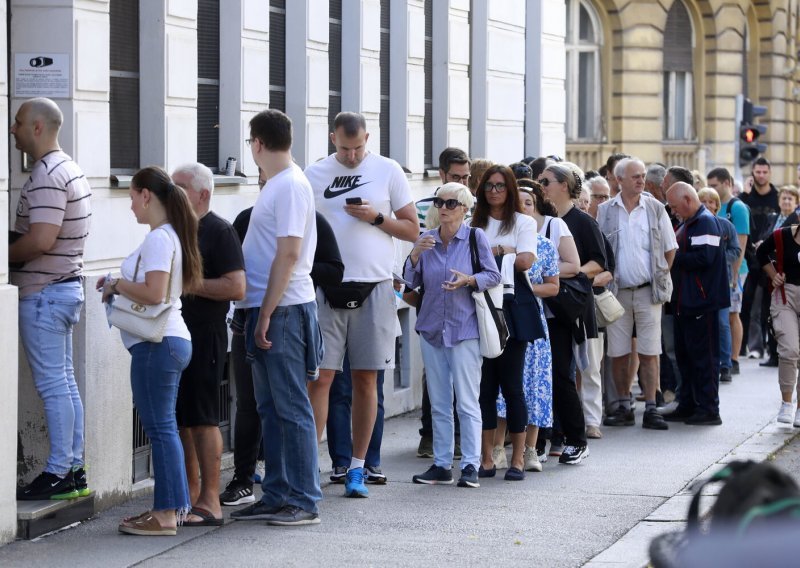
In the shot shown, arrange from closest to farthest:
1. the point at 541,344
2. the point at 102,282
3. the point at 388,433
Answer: the point at 102,282 → the point at 541,344 → the point at 388,433

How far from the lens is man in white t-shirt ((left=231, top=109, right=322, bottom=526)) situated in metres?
7.55

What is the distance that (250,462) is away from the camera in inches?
333

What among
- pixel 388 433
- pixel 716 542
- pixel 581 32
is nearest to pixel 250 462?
pixel 388 433

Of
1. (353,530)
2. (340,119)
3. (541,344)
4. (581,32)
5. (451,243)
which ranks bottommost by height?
(353,530)

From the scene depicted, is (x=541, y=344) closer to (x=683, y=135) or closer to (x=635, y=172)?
(x=635, y=172)

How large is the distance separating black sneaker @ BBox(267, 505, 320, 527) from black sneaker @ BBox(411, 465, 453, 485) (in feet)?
4.76

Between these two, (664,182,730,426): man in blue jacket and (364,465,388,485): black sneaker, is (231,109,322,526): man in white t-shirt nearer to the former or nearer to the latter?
(364,465,388,485): black sneaker

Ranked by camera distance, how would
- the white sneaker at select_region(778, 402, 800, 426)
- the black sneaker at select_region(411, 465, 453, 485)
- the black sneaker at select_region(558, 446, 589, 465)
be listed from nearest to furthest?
the black sneaker at select_region(411, 465, 453, 485) < the black sneaker at select_region(558, 446, 589, 465) < the white sneaker at select_region(778, 402, 800, 426)

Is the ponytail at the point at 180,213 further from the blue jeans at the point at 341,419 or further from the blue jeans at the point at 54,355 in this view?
the blue jeans at the point at 341,419

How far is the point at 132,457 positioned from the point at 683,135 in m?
29.2

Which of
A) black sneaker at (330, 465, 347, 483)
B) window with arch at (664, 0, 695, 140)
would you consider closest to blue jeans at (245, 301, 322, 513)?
black sneaker at (330, 465, 347, 483)

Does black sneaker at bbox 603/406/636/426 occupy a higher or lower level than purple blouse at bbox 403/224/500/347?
lower

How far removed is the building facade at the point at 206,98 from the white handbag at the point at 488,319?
1799mm

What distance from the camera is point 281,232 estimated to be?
24.7 ft
